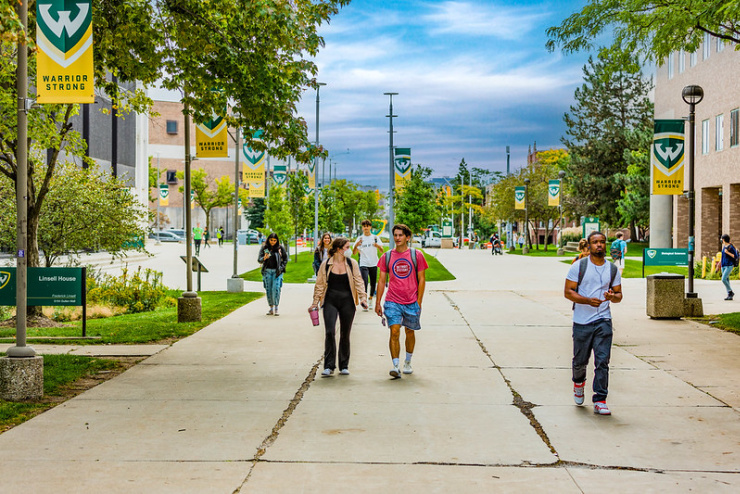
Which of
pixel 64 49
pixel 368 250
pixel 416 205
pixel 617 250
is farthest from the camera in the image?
pixel 416 205

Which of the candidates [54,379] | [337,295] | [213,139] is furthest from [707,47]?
[54,379]

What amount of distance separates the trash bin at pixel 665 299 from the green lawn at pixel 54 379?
1061 centimetres

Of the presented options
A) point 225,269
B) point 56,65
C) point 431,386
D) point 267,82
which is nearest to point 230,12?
point 267,82

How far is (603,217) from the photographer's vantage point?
65.7 meters

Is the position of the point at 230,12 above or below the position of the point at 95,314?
above

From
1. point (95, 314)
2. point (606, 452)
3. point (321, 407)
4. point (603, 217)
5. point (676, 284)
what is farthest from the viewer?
point (603, 217)

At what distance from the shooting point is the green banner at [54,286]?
12078 mm

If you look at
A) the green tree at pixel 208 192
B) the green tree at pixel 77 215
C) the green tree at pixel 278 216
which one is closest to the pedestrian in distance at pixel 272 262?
the green tree at pixel 77 215

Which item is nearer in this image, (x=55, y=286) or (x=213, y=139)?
(x=55, y=286)

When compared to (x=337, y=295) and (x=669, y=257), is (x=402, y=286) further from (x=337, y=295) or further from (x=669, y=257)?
(x=669, y=257)

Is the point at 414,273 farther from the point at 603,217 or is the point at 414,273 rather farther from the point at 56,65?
the point at 603,217

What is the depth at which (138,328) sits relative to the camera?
46.2 feet

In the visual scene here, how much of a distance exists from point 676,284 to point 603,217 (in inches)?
2024

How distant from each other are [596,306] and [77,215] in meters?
12.8
